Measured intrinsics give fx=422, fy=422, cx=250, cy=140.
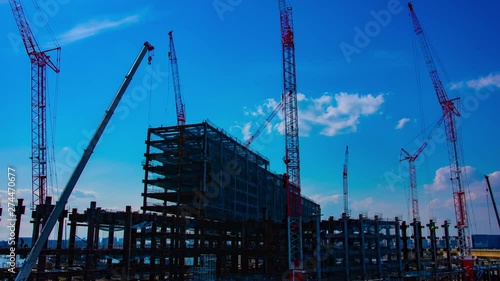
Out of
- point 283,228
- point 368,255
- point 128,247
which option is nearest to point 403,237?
point 368,255

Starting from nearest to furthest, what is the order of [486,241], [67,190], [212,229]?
[67,190], [212,229], [486,241]

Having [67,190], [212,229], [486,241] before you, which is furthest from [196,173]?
[486,241]

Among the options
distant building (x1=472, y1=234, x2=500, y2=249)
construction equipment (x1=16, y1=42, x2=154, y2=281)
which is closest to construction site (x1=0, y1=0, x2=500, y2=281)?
construction equipment (x1=16, y1=42, x2=154, y2=281)

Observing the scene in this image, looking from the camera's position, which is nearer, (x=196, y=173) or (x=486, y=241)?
(x=196, y=173)

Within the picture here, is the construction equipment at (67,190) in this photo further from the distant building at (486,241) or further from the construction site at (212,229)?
the distant building at (486,241)

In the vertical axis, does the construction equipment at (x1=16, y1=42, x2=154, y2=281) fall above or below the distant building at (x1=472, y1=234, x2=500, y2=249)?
above

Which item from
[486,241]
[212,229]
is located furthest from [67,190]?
[486,241]

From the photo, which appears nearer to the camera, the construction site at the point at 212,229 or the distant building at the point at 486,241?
the construction site at the point at 212,229

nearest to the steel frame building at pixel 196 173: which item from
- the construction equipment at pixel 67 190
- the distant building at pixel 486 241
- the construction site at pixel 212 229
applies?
the construction site at pixel 212 229

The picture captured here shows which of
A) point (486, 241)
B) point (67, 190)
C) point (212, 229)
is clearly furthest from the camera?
point (486, 241)

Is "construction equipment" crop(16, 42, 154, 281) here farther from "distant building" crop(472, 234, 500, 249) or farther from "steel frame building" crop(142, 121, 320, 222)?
"distant building" crop(472, 234, 500, 249)

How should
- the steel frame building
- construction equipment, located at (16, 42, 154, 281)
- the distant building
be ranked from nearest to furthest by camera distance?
construction equipment, located at (16, 42, 154, 281) → the steel frame building → the distant building

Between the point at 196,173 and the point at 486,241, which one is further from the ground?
the point at 196,173

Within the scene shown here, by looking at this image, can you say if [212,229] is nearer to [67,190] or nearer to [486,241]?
[67,190]
